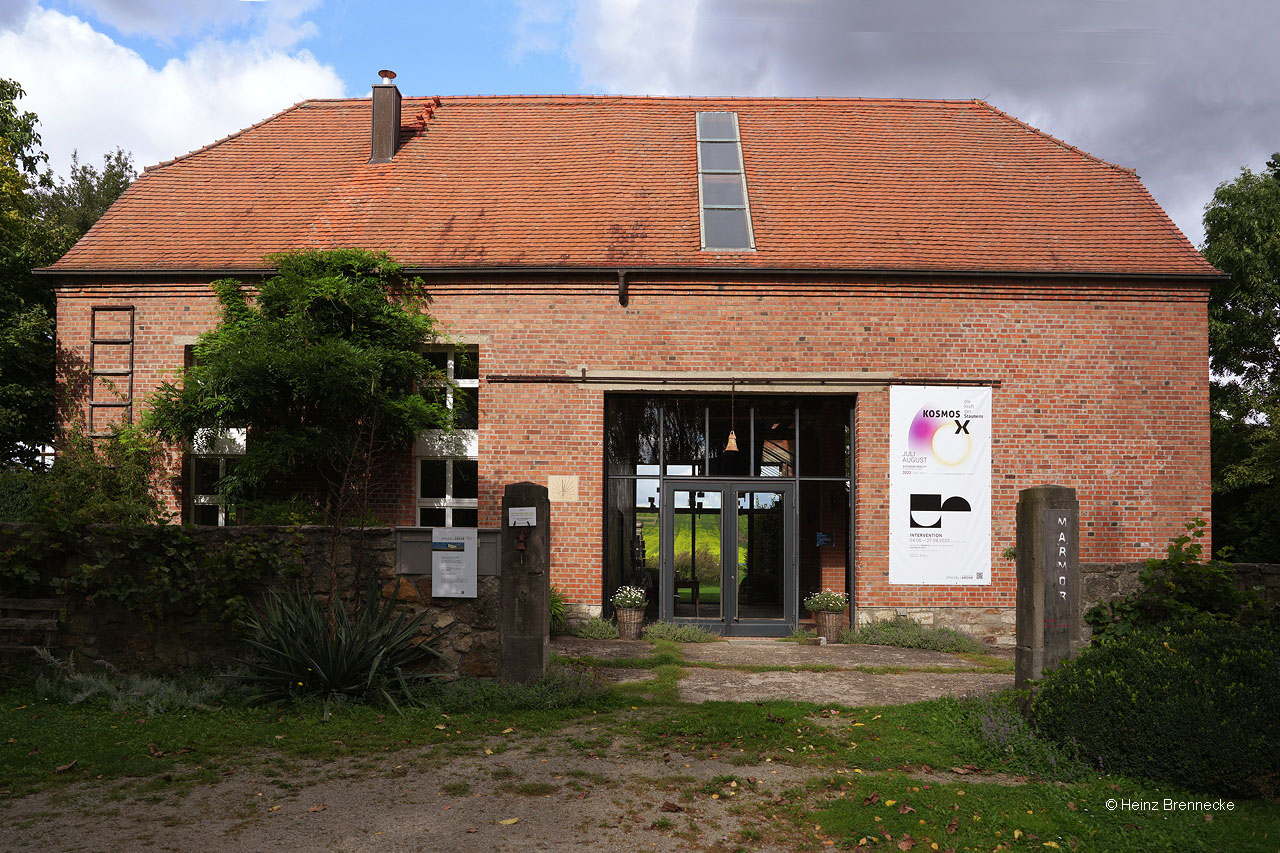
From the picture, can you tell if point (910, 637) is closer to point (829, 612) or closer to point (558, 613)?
point (829, 612)

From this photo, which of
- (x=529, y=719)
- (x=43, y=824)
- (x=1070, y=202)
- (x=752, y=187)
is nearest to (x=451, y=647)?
(x=529, y=719)

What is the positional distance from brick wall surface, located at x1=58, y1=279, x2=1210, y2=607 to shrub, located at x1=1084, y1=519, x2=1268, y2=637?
5.71 meters

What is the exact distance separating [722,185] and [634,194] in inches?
59.2

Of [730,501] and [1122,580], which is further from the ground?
[730,501]

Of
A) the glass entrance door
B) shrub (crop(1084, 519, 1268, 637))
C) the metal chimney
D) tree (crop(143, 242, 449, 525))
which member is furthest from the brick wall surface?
shrub (crop(1084, 519, 1268, 637))

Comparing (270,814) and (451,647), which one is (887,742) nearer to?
(451,647)

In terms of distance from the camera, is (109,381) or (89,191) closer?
(109,381)

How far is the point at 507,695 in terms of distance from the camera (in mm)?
7801

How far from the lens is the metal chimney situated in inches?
626

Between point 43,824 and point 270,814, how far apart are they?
120cm

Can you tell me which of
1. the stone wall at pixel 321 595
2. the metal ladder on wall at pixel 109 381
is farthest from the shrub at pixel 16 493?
the stone wall at pixel 321 595

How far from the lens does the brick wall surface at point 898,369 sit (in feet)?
42.5

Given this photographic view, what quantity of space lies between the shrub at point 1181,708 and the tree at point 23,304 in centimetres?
1486

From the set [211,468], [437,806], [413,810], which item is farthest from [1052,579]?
[211,468]
